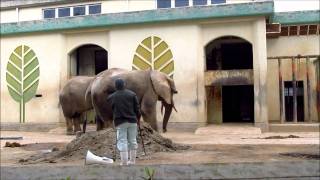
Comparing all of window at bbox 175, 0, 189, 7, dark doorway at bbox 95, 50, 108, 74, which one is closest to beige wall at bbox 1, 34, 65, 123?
dark doorway at bbox 95, 50, 108, 74

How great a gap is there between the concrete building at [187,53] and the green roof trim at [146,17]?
40mm

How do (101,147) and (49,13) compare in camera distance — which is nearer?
(101,147)

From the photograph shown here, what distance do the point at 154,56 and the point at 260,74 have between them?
4.45 m

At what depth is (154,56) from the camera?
803 inches

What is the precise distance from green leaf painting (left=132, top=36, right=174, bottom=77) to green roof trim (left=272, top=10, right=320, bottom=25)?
→ 5003 mm

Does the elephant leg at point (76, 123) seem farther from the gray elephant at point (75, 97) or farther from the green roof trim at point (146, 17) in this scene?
the green roof trim at point (146, 17)

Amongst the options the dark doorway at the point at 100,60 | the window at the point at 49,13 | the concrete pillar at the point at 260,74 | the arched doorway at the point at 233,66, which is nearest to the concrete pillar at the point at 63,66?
the dark doorway at the point at 100,60

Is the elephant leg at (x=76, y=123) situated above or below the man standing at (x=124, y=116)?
below

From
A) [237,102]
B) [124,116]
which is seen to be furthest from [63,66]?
[124,116]

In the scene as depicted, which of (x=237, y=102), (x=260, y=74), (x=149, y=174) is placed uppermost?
(x=260, y=74)

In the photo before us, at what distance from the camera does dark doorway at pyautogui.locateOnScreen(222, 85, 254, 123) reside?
76.7 feet

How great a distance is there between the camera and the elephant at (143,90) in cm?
1339

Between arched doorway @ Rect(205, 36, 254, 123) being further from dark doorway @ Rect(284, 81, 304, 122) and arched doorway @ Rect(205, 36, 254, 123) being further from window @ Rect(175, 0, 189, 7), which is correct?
window @ Rect(175, 0, 189, 7)

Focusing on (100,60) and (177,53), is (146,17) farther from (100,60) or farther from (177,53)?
(100,60)
